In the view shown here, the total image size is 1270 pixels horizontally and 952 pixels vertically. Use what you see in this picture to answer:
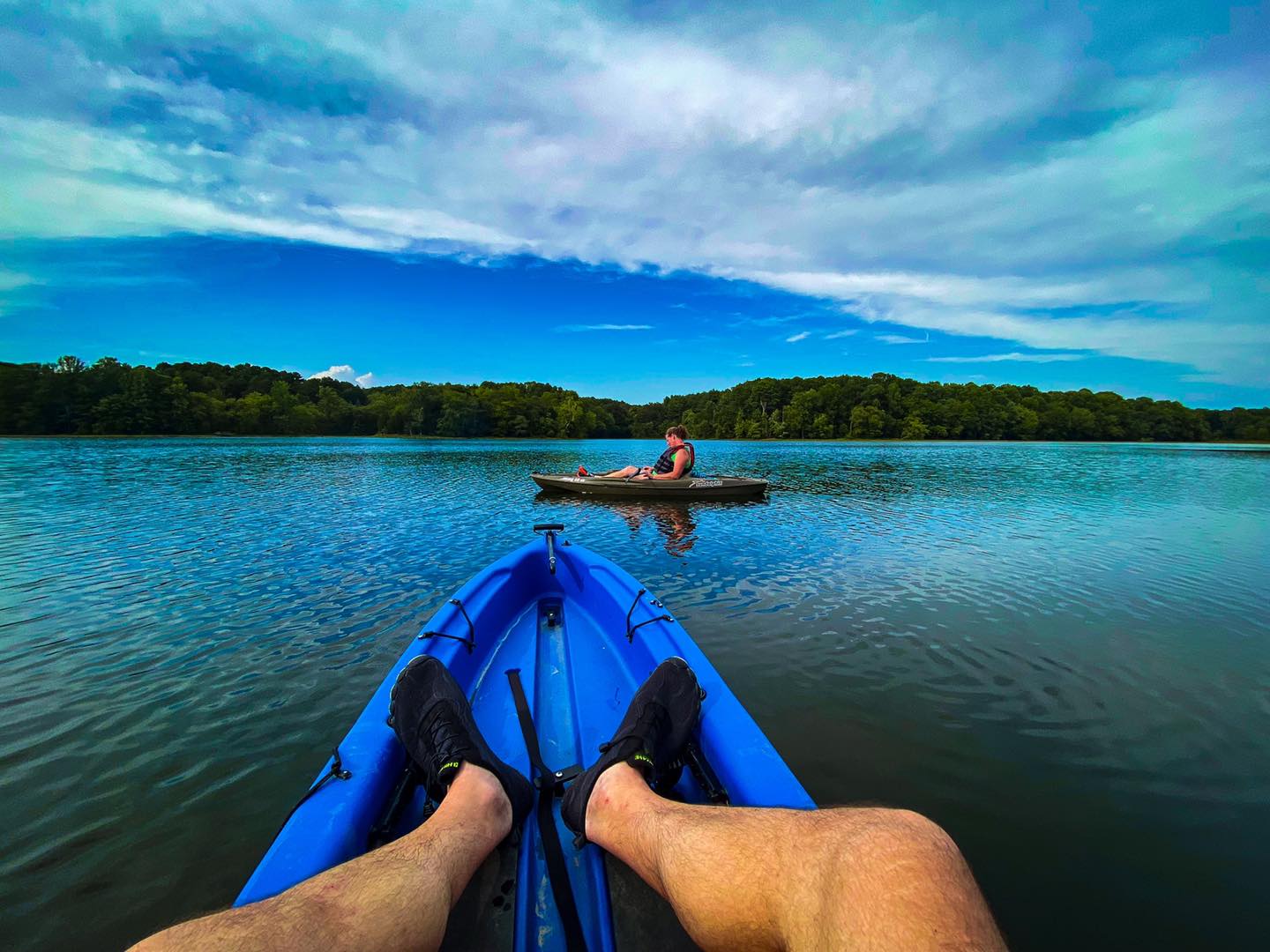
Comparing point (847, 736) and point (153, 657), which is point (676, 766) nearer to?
point (847, 736)

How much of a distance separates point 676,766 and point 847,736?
2.12 m

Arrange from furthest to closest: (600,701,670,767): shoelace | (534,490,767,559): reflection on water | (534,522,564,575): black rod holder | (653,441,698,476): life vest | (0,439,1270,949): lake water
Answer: (653,441,698,476): life vest, (534,490,767,559): reflection on water, (534,522,564,575): black rod holder, (0,439,1270,949): lake water, (600,701,670,767): shoelace

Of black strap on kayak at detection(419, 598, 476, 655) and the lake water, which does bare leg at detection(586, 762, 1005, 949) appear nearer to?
the lake water

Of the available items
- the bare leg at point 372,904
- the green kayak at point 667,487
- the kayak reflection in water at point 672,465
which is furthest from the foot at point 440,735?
the kayak reflection in water at point 672,465

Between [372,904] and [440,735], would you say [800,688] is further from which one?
[372,904]

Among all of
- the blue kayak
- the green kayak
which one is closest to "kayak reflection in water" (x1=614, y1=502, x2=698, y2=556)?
the green kayak

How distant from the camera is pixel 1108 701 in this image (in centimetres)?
449

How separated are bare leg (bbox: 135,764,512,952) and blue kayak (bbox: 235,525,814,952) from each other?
0.21 m

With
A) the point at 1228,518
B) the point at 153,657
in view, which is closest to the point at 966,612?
the point at 153,657

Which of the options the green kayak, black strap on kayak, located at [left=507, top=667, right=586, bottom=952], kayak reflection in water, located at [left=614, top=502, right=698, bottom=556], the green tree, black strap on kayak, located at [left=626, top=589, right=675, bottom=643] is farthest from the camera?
the green tree

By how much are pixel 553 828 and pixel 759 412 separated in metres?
113

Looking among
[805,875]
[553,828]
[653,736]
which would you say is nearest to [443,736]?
[553,828]

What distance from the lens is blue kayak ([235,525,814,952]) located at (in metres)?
1.90

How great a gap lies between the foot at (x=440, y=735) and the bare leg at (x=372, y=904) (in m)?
0.26
